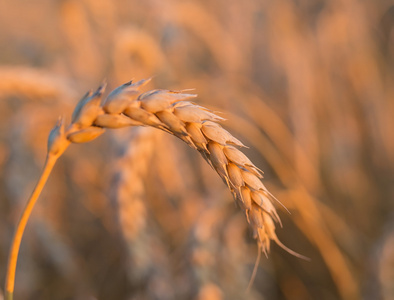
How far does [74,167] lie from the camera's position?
1592 mm

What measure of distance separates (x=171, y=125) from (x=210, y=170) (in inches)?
47.8

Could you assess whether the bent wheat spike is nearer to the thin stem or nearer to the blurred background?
the thin stem

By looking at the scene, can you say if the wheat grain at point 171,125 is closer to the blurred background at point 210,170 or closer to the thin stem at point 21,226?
the thin stem at point 21,226

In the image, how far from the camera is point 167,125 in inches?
17.0

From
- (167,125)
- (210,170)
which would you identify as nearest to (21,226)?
(167,125)

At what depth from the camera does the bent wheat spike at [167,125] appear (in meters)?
0.42

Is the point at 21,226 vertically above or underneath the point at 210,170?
underneath

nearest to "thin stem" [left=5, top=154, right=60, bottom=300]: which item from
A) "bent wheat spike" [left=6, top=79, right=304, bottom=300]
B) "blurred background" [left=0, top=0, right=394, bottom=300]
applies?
"bent wheat spike" [left=6, top=79, right=304, bottom=300]

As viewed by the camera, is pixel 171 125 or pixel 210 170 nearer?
pixel 171 125

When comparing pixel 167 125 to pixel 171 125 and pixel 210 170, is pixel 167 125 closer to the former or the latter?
pixel 171 125

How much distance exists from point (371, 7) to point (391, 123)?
2.68 ft

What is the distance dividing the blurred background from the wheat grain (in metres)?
0.37

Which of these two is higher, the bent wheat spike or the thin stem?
the bent wheat spike

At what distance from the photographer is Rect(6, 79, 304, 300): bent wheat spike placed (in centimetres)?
42
